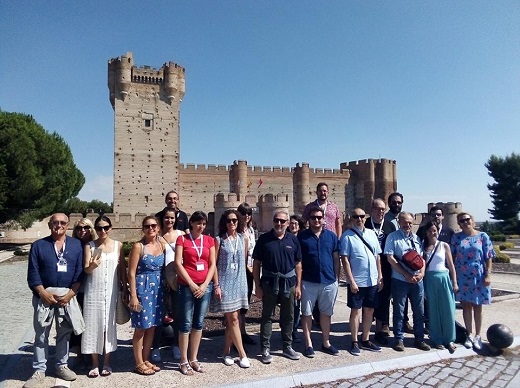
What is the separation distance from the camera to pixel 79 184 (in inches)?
1533

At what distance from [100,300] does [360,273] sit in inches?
137

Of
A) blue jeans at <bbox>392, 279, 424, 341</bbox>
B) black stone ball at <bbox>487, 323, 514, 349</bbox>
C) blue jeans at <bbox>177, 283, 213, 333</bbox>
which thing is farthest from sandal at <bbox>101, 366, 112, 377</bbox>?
black stone ball at <bbox>487, 323, 514, 349</bbox>

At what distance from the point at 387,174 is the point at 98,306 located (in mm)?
44127

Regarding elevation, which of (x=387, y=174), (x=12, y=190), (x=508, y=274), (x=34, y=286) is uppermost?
(x=387, y=174)

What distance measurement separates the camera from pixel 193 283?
14.9ft

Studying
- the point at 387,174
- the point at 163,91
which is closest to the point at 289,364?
the point at 163,91

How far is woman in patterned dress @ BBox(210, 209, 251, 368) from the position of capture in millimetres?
4781

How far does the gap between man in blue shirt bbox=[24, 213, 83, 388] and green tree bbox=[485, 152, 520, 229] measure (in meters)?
50.0

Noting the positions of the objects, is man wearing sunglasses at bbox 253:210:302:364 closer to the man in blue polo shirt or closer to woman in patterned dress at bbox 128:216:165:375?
the man in blue polo shirt

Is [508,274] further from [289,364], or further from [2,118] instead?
[2,118]

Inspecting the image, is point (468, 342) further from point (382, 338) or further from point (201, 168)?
point (201, 168)

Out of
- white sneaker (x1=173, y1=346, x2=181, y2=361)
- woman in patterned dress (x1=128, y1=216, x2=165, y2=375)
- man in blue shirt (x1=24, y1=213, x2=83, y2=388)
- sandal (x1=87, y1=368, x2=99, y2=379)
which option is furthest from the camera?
Result: white sneaker (x1=173, y1=346, x2=181, y2=361)

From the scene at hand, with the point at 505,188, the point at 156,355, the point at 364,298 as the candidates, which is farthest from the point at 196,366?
the point at 505,188

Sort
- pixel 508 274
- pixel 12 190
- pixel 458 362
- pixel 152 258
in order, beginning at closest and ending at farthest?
pixel 152 258, pixel 458 362, pixel 508 274, pixel 12 190
